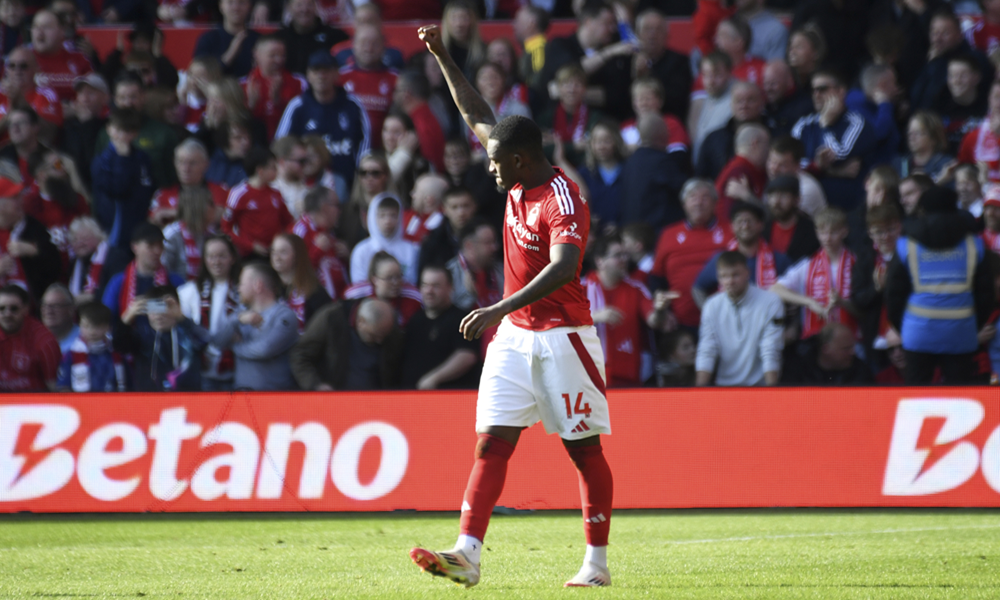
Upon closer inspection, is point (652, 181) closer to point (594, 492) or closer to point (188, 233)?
point (188, 233)

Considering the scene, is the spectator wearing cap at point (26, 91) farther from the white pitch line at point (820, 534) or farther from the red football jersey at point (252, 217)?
the white pitch line at point (820, 534)

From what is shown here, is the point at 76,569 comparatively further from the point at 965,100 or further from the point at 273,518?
the point at 965,100

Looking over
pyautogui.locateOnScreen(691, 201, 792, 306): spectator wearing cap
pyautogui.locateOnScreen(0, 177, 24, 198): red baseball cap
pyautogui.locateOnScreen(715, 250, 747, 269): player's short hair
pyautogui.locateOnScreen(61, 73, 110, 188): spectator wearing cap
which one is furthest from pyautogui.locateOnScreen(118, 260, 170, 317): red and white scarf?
pyautogui.locateOnScreen(715, 250, 747, 269): player's short hair

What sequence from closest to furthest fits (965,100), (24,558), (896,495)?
1. (24,558)
2. (896,495)
3. (965,100)

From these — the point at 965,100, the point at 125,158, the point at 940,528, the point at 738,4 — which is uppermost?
the point at 738,4

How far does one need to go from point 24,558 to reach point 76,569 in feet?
2.36

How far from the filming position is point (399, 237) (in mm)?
11594

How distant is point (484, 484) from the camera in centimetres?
558

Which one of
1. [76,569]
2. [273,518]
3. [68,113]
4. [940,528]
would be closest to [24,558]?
[76,569]

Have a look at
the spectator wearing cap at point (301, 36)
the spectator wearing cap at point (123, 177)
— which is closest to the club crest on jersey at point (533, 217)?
the spectator wearing cap at point (123, 177)

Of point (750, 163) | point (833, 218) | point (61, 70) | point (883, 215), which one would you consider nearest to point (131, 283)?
point (61, 70)

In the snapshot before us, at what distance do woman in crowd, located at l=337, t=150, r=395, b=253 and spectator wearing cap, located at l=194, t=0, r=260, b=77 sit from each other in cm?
311

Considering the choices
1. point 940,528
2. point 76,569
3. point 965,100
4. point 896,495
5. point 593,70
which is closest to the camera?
point 76,569

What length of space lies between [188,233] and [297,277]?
148 cm
